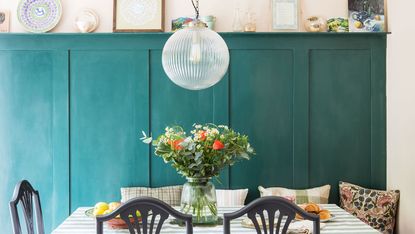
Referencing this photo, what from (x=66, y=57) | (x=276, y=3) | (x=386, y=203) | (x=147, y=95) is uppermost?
(x=276, y=3)

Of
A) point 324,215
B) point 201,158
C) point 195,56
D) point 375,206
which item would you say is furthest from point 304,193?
point 195,56

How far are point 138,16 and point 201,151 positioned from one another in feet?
5.72

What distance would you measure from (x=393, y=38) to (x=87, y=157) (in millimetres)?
2425

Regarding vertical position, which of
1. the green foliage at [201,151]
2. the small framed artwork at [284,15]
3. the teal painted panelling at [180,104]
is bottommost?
the green foliage at [201,151]

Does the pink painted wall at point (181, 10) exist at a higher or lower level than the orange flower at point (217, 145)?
higher

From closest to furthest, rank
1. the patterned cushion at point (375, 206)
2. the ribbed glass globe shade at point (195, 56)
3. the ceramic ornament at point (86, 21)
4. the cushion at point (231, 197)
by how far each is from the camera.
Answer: the ribbed glass globe shade at point (195, 56), the patterned cushion at point (375, 206), the cushion at point (231, 197), the ceramic ornament at point (86, 21)

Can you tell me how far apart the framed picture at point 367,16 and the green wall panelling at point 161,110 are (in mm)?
75

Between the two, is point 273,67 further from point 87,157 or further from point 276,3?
point 87,157

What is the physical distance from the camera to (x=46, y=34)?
4.16 m

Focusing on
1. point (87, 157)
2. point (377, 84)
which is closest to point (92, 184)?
point (87, 157)

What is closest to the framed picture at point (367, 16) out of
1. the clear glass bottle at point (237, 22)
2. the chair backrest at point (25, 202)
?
the clear glass bottle at point (237, 22)

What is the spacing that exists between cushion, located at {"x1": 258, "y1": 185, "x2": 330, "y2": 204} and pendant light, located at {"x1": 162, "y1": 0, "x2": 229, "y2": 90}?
132cm

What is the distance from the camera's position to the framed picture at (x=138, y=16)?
13.8ft

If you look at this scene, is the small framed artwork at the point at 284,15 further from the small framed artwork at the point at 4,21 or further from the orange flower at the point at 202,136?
the small framed artwork at the point at 4,21
